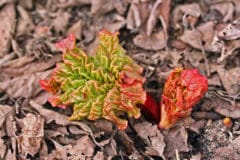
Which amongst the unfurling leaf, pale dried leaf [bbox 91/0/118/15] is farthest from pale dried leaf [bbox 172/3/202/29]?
the unfurling leaf

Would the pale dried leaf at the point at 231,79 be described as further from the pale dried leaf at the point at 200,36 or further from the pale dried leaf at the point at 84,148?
the pale dried leaf at the point at 84,148

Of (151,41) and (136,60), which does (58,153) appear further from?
(151,41)

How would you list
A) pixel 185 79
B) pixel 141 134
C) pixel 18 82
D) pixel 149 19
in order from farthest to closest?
pixel 149 19, pixel 18 82, pixel 141 134, pixel 185 79

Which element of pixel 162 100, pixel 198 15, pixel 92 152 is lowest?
pixel 92 152

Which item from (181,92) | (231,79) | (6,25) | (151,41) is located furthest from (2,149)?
(231,79)

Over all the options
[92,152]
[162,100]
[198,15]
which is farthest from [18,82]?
[198,15]

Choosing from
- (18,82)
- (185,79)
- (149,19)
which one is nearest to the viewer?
(185,79)

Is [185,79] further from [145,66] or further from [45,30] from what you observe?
[45,30]
